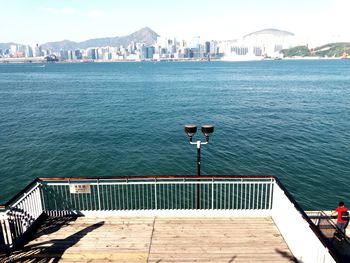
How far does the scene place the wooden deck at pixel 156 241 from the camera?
27.0 feet

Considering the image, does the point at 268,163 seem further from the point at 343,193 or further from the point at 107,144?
the point at 107,144

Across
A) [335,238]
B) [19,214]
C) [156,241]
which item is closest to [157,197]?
[156,241]

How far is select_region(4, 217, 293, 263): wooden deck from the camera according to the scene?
8.23m

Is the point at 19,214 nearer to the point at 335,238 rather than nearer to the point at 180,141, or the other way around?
the point at 335,238

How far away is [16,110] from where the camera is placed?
52.2 metres

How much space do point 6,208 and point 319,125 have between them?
39.5 meters

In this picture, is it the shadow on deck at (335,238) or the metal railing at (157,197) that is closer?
the shadow on deck at (335,238)

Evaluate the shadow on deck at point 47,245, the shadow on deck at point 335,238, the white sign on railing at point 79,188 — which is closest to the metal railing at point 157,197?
the white sign on railing at point 79,188

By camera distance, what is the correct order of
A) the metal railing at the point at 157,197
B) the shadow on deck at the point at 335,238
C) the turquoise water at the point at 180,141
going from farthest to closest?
the turquoise water at the point at 180,141 → the metal railing at the point at 157,197 → the shadow on deck at the point at 335,238

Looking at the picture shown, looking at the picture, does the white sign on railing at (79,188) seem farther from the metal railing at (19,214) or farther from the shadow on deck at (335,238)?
the shadow on deck at (335,238)

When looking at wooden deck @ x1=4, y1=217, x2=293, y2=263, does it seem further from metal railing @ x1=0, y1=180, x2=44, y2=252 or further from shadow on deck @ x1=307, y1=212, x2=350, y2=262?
shadow on deck @ x1=307, y1=212, x2=350, y2=262

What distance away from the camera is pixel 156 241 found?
8984mm

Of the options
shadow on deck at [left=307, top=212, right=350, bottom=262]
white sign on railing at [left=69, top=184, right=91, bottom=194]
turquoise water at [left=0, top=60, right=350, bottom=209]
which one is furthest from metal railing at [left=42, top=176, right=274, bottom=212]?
turquoise water at [left=0, top=60, right=350, bottom=209]

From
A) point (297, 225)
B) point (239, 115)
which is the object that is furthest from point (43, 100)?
point (297, 225)
